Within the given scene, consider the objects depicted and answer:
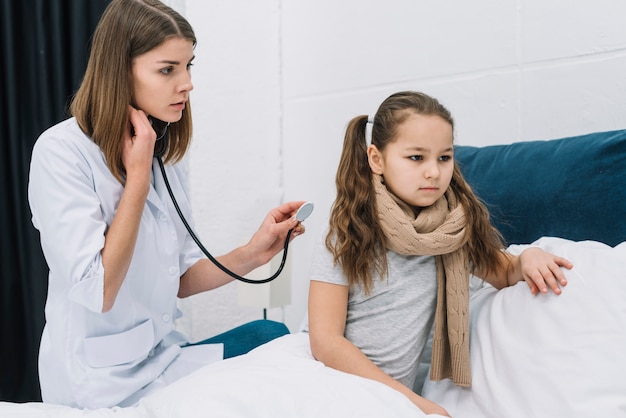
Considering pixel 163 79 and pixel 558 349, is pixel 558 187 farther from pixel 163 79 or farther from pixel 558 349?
pixel 163 79

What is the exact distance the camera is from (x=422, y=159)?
1.21 m

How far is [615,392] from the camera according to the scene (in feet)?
3.08

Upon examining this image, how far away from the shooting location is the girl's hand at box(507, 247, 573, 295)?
109 centimetres

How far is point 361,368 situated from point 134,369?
501mm

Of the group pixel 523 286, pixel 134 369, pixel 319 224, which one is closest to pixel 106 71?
pixel 134 369

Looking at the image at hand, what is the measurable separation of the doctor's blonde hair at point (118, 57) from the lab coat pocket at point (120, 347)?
1.09 ft

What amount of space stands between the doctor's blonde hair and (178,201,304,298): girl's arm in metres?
0.36

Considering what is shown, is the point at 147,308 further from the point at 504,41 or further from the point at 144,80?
the point at 504,41

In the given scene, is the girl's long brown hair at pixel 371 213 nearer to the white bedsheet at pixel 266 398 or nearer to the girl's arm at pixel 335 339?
the girl's arm at pixel 335 339

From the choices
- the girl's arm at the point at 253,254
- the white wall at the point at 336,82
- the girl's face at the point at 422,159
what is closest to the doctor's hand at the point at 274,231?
the girl's arm at the point at 253,254

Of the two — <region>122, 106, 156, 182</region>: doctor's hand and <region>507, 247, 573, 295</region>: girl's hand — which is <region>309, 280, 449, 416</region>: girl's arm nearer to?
<region>507, 247, 573, 295</region>: girl's hand

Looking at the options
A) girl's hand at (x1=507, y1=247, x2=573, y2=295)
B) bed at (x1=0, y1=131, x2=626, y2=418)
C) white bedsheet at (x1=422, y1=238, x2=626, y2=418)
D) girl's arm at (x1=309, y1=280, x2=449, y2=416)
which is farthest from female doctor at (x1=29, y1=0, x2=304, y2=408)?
girl's hand at (x1=507, y1=247, x2=573, y2=295)

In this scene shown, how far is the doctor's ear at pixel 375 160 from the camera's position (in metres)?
1.27

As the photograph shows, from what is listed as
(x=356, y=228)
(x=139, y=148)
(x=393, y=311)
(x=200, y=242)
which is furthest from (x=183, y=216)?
(x=393, y=311)
